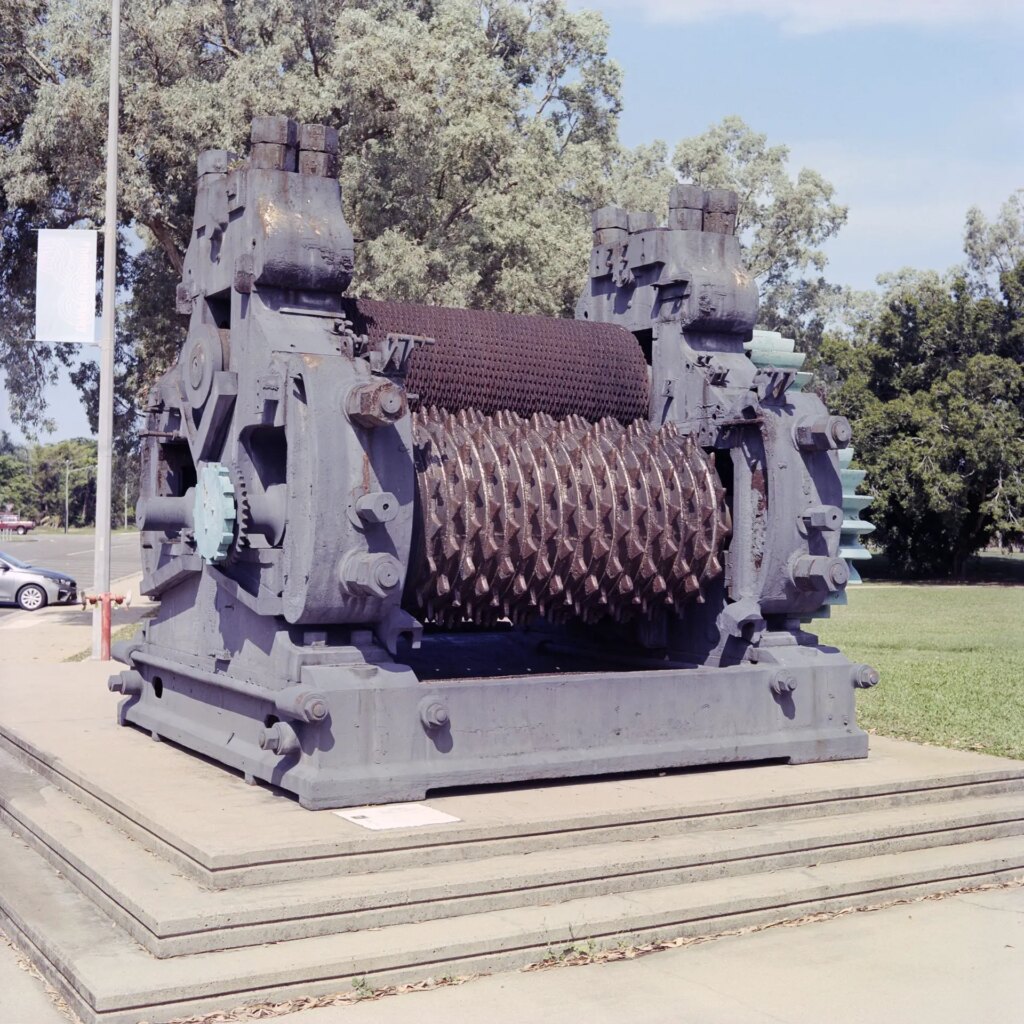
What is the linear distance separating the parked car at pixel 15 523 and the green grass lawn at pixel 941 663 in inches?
3236

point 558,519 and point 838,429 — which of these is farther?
point 838,429

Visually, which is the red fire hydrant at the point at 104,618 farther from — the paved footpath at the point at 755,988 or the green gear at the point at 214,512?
the paved footpath at the point at 755,988

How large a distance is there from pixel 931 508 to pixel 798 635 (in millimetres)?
32603

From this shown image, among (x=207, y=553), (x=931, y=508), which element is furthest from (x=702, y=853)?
(x=931, y=508)

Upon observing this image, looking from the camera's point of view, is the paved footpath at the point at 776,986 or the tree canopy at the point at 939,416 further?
the tree canopy at the point at 939,416

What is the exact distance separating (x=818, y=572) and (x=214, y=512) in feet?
12.3

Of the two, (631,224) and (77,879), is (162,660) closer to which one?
Answer: (77,879)

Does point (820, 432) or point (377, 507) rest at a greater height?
point (820, 432)

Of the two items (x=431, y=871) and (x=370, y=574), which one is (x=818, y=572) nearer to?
(x=370, y=574)

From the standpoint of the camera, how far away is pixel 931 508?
40.1 m

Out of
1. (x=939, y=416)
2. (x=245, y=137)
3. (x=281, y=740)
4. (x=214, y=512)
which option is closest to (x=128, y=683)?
(x=214, y=512)

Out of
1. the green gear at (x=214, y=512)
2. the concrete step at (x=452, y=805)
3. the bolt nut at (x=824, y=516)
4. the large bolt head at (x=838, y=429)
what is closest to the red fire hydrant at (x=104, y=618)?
the concrete step at (x=452, y=805)

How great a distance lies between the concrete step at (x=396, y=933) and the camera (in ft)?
17.5

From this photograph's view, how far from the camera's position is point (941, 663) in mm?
17734
